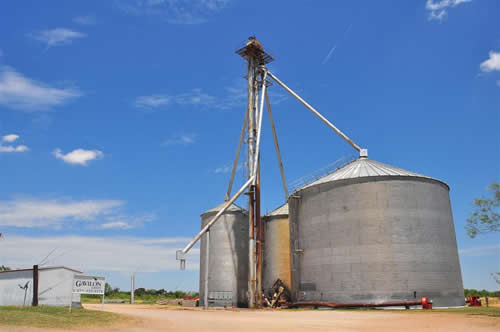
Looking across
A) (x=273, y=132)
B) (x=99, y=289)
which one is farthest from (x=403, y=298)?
(x=273, y=132)

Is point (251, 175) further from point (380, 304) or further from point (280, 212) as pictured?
point (380, 304)

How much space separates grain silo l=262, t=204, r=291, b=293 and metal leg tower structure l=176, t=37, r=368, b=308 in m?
2.51

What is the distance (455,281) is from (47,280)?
3626 centimetres

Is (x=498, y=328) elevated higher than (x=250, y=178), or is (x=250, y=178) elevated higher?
(x=250, y=178)

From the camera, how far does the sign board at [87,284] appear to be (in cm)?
3009

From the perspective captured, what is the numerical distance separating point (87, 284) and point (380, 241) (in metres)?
24.4

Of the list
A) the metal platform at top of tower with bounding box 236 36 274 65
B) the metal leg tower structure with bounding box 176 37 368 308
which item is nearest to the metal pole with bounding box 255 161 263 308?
the metal leg tower structure with bounding box 176 37 368 308

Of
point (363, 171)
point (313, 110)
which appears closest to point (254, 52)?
point (313, 110)

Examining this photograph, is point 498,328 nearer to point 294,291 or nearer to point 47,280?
point 294,291

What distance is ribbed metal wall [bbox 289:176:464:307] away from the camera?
3769 centimetres

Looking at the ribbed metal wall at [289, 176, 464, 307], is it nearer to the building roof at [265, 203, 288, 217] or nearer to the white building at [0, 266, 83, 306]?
the building roof at [265, 203, 288, 217]

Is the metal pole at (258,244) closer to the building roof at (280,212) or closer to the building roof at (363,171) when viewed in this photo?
the building roof at (280,212)

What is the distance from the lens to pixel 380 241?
38500 millimetres

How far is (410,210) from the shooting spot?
39.3m
